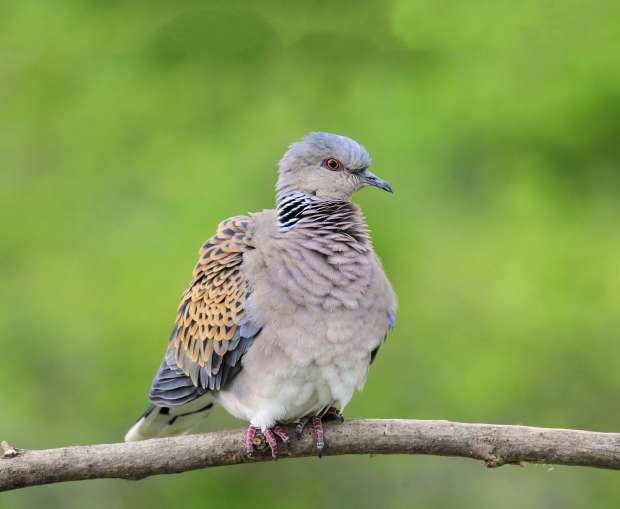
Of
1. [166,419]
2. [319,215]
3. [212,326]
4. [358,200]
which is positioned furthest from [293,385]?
[358,200]

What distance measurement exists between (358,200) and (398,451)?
2.80 m

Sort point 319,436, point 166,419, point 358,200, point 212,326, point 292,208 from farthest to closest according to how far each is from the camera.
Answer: point 358,200 < point 166,419 < point 292,208 < point 212,326 < point 319,436

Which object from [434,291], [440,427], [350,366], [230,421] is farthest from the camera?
[434,291]

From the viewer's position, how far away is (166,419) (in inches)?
171

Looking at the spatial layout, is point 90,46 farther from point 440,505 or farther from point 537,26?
point 440,505

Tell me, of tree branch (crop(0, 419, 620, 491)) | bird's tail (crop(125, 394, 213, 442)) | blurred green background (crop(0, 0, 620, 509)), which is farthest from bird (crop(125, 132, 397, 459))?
blurred green background (crop(0, 0, 620, 509))

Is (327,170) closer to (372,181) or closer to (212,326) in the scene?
(372,181)

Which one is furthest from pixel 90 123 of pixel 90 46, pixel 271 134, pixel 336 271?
pixel 336 271

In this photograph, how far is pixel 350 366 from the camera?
374 centimetres

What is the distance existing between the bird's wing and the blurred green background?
1237 mm

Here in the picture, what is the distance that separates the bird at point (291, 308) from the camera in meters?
3.71

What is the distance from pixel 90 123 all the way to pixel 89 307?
1.32 m

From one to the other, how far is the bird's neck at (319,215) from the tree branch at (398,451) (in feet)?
2.70

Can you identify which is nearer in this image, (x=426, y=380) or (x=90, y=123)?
(x=426, y=380)
